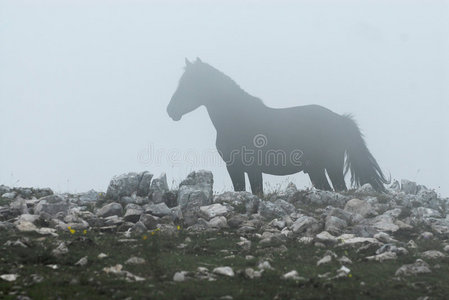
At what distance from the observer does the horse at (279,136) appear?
46.6 feet

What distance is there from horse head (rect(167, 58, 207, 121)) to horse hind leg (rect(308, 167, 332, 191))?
3.62 metres

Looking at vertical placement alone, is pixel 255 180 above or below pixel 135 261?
above

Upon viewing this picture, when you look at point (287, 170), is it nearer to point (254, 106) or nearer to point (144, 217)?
point (254, 106)

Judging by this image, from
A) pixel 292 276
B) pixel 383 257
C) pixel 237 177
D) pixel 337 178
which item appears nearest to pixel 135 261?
pixel 292 276

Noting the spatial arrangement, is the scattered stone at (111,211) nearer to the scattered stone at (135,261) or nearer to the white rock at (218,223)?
the white rock at (218,223)

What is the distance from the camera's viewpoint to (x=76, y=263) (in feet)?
19.6

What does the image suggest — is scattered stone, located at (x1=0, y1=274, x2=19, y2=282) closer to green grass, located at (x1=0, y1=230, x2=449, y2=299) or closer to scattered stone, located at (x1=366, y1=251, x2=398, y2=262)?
green grass, located at (x1=0, y1=230, x2=449, y2=299)

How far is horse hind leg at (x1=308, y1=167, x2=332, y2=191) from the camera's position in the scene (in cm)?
1433

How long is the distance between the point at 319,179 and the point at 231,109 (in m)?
3.04

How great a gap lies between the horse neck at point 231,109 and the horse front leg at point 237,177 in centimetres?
120

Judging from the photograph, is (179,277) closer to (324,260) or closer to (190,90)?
(324,260)

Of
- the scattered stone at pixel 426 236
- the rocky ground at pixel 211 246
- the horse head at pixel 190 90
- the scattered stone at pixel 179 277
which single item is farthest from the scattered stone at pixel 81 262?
the horse head at pixel 190 90

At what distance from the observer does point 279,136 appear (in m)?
14.5

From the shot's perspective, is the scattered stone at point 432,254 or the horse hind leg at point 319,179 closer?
the scattered stone at point 432,254
